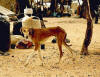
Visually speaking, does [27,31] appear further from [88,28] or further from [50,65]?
[88,28]

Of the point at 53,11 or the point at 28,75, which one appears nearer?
the point at 28,75

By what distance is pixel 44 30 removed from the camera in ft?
20.9

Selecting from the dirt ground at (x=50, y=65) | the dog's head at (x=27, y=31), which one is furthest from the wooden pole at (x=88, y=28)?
the dog's head at (x=27, y=31)

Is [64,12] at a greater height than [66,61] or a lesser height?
lesser

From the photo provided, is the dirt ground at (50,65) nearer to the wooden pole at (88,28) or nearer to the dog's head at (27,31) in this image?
the wooden pole at (88,28)

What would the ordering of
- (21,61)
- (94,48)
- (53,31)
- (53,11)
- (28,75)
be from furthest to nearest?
(53,11) < (94,48) < (21,61) < (53,31) < (28,75)

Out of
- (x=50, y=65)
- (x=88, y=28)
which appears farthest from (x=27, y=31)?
(x=88, y=28)

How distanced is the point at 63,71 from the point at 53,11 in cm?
2353

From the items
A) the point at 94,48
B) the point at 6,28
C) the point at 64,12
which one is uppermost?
the point at 6,28

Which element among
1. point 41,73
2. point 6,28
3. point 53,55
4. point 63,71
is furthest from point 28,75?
point 6,28

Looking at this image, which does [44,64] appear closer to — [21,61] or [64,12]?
[21,61]

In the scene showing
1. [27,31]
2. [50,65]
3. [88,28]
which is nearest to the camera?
[27,31]

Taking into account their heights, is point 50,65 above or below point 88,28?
below

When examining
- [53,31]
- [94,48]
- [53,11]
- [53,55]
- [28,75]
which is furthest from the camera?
[53,11]
